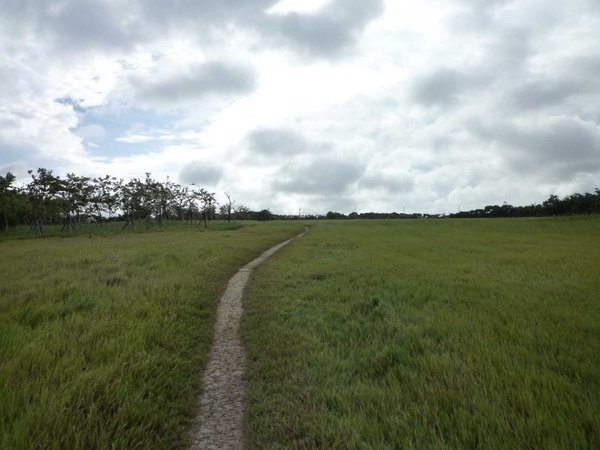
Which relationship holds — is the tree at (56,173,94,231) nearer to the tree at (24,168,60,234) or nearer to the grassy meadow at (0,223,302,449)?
the tree at (24,168,60,234)

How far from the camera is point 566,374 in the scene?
460 cm

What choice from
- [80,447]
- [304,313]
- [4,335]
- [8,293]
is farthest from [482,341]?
[8,293]

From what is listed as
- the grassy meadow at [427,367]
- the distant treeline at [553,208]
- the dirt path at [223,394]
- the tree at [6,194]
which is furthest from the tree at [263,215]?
the dirt path at [223,394]

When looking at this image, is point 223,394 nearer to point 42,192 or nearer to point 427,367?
point 427,367

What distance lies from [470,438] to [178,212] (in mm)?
94803

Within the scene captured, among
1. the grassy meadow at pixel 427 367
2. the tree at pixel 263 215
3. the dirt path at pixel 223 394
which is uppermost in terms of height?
the tree at pixel 263 215

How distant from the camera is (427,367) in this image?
505 centimetres

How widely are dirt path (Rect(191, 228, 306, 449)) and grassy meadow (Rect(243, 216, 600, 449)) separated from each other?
0.21 m

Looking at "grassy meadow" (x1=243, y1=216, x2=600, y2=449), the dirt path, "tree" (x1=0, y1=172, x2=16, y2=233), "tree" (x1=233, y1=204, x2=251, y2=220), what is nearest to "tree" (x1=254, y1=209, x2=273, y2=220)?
"tree" (x1=233, y1=204, x2=251, y2=220)

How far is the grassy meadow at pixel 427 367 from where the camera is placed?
3.64 meters

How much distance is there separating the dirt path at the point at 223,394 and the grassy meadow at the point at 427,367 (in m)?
0.21

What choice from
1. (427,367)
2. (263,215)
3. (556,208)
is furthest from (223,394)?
(263,215)

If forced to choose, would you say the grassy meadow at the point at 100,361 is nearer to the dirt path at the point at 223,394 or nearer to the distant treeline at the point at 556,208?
the dirt path at the point at 223,394

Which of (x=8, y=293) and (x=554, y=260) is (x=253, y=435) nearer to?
(x=8, y=293)
